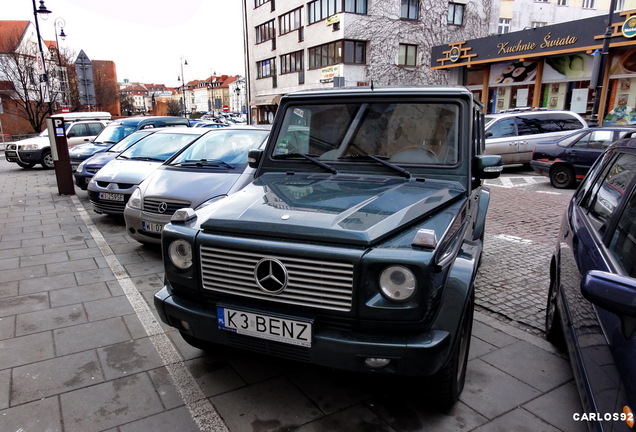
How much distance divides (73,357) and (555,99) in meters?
27.0

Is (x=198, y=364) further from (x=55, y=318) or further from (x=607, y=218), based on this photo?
(x=607, y=218)

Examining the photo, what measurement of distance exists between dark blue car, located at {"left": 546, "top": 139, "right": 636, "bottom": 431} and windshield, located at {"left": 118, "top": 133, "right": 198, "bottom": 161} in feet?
22.0

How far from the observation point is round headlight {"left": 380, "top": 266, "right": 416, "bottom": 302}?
7.35ft

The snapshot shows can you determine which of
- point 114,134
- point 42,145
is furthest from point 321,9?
point 114,134

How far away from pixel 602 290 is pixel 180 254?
2.23 meters

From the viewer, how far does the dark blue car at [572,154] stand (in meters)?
10.8

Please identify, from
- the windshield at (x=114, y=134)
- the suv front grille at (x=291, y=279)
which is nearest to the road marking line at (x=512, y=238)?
the suv front grille at (x=291, y=279)

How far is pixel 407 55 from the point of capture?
34.5m

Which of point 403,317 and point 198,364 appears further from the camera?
point 198,364

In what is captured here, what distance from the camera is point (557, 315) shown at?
3424 millimetres

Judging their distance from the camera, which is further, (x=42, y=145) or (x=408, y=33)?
(x=408, y=33)

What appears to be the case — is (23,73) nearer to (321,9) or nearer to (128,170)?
(321,9)

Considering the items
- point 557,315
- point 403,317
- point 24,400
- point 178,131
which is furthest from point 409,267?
point 178,131

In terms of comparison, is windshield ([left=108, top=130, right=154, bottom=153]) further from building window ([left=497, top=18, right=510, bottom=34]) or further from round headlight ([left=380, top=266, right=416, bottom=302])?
building window ([left=497, top=18, right=510, bottom=34])
